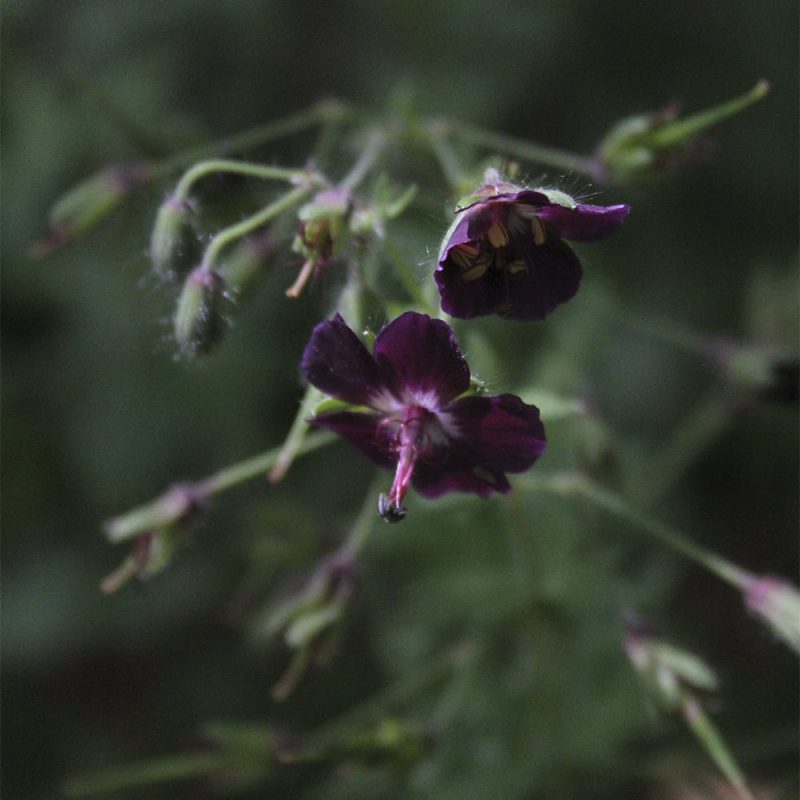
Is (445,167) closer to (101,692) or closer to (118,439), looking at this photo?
(118,439)

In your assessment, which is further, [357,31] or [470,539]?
[357,31]

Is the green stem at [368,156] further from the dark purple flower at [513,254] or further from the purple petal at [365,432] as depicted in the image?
the purple petal at [365,432]

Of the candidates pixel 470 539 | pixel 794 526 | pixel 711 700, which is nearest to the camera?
pixel 711 700

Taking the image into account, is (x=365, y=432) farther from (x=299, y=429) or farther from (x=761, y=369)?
→ (x=761, y=369)

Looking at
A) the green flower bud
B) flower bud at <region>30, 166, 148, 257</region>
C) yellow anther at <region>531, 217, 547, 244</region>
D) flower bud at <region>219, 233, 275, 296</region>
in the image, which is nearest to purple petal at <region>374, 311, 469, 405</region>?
yellow anther at <region>531, 217, 547, 244</region>

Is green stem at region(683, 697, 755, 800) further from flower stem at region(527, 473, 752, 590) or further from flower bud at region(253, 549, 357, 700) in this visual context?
flower bud at region(253, 549, 357, 700)

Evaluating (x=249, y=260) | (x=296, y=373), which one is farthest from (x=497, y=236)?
(x=296, y=373)

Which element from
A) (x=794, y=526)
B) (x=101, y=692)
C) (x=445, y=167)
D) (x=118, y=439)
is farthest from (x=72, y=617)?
(x=794, y=526)

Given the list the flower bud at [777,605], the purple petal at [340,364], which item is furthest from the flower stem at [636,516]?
the purple petal at [340,364]
